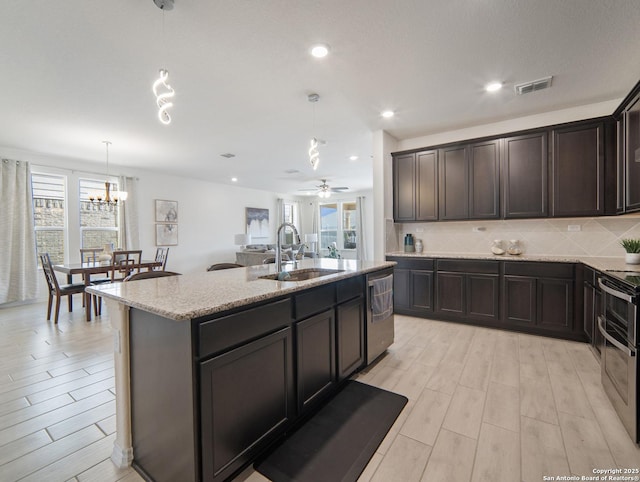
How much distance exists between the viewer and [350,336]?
237cm

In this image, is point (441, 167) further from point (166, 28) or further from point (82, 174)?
point (82, 174)

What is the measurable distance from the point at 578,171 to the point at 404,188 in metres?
2.01

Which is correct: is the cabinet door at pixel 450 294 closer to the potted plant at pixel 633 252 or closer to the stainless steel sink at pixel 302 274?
the potted plant at pixel 633 252

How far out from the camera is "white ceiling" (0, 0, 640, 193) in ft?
6.35

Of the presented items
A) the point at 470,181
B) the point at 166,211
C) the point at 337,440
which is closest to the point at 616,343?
the point at 337,440

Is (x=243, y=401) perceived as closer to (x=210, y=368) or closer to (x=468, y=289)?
(x=210, y=368)

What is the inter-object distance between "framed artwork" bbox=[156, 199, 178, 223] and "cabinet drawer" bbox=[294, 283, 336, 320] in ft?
20.0

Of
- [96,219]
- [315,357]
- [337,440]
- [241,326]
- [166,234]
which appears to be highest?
[96,219]

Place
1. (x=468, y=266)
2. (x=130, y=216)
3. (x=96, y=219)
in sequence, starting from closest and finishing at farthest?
(x=468, y=266) < (x=96, y=219) < (x=130, y=216)

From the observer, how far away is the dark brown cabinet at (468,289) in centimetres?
362

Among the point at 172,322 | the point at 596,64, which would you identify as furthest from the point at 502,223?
the point at 172,322

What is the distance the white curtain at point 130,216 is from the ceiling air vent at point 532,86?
6901 mm

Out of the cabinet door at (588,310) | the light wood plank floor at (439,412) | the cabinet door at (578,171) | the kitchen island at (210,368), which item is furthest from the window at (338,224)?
the kitchen island at (210,368)

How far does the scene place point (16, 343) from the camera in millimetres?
3332
